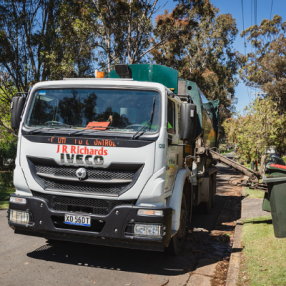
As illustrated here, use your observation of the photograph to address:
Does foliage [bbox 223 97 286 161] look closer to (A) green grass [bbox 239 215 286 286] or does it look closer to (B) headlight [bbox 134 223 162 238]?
(A) green grass [bbox 239 215 286 286]

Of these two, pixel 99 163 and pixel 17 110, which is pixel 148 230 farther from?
pixel 17 110

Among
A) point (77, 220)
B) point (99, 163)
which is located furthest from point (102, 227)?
point (99, 163)

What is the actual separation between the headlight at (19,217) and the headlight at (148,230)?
151cm

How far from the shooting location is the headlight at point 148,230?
165 inches

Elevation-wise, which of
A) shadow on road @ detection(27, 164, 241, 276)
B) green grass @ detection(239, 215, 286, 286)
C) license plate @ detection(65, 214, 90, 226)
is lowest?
shadow on road @ detection(27, 164, 241, 276)

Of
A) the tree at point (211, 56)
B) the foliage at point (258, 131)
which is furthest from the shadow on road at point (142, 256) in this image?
the tree at point (211, 56)

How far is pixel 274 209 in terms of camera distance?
598 cm

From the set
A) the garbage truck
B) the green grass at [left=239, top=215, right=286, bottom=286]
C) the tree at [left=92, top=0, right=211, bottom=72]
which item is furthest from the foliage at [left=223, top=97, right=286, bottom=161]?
the garbage truck

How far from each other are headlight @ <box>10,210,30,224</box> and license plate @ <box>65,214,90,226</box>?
0.59 m

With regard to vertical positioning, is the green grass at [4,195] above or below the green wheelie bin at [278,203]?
below

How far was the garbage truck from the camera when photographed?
4230mm

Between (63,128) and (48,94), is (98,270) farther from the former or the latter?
(48,94)

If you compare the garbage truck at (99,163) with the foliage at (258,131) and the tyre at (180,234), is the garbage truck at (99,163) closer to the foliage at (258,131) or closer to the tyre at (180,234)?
the tyre at (180,234)

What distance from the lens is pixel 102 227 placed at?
435 cm
